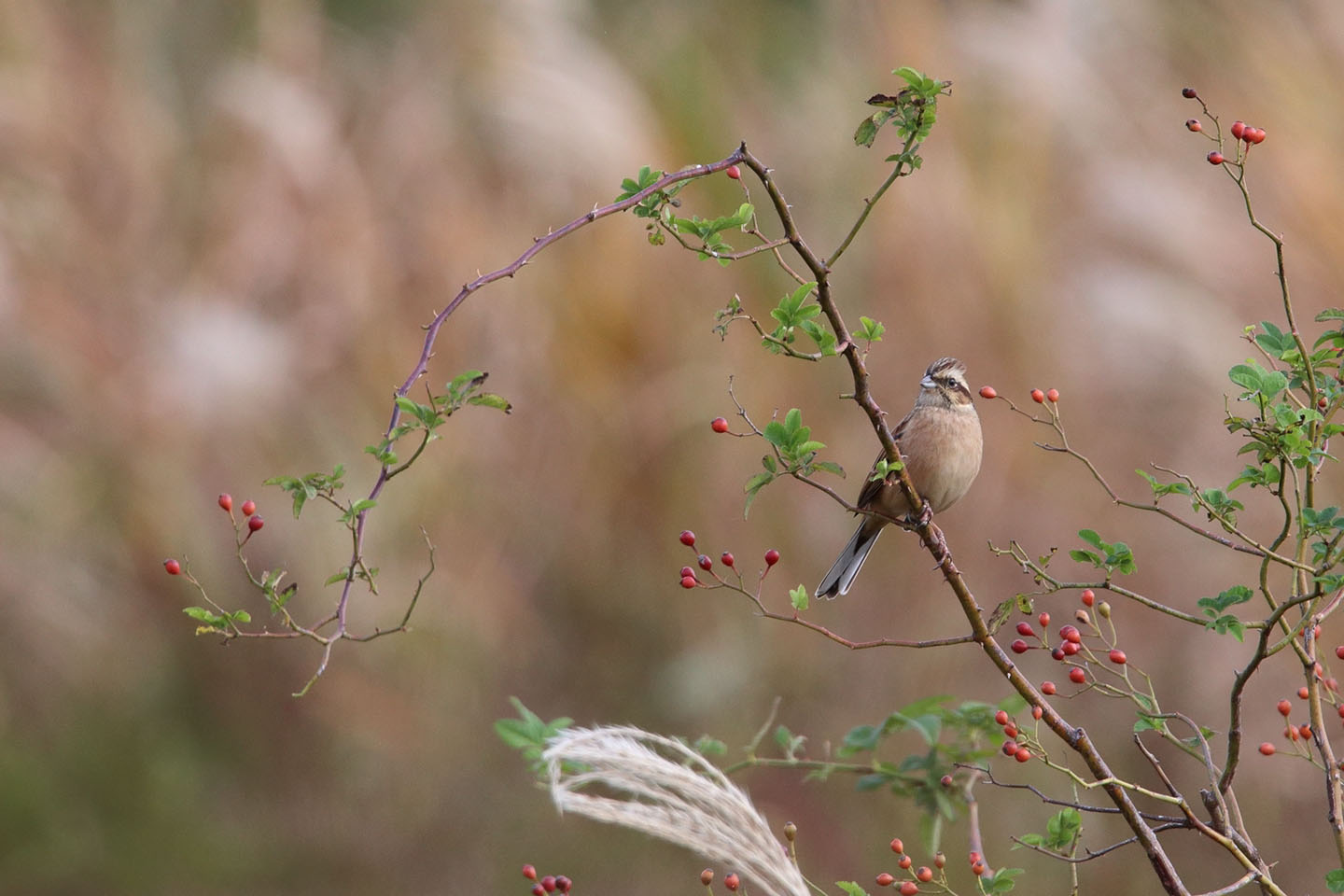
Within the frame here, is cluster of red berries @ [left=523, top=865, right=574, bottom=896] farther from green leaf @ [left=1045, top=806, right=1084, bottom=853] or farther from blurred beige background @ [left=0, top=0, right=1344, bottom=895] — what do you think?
blurred beige background @ [left=0, top=0, right=1344, bottom=895]

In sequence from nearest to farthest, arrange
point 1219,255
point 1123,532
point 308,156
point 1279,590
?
point 1279,590
point 1123,532
point 1219,255
point 308,156

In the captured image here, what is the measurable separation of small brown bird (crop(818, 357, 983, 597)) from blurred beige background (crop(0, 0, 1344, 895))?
5.24 ft

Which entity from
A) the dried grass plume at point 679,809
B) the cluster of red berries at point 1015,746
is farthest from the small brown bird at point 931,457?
the dried grass plume at point 679,809

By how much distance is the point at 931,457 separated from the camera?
3.39 meters

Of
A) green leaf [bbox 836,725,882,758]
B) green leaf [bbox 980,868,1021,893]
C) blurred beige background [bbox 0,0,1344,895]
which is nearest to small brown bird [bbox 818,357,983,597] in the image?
green leaf [bbox 836,725,882,758]

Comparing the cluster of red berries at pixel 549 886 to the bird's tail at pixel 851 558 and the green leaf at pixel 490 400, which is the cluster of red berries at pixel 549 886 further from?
the bird's tail at pixel 851 558

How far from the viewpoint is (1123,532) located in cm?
517

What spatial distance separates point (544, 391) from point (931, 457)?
8.63 feet

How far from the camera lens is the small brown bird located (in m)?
3.39

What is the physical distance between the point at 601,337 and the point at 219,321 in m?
1.56

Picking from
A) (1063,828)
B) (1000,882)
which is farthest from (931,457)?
(1000,882)

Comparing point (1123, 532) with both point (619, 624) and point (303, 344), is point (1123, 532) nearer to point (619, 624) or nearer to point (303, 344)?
point (619, 624)

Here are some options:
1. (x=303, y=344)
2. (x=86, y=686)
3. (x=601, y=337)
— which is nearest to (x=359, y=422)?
(x=303, y=344)

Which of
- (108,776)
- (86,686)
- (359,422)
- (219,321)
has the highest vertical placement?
(219,321)
